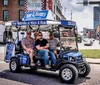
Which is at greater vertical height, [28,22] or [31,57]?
[28,22]

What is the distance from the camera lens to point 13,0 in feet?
175

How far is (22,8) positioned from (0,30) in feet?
26.4

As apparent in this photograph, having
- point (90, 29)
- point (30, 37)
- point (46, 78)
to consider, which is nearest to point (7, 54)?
point (30, 37)

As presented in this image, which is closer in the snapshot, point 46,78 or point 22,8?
point 46,78

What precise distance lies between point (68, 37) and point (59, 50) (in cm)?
62

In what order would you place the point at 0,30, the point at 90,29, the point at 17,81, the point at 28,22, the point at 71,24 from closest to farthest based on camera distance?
1. the point at 17,81
2. the point at 71,24
3. the point at 28,22
4. the point at 0,30
5. the point at 90,29

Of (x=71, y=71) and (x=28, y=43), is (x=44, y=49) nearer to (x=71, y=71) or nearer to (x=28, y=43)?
(x=28, y=43)

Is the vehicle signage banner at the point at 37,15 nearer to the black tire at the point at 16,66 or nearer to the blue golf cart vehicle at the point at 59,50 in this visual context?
the blue golf cart vehicle at the point at 59,50

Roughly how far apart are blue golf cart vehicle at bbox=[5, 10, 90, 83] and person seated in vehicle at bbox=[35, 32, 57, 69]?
0.16 m

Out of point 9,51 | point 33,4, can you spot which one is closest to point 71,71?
point 9,51

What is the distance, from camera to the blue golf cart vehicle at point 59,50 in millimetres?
10438

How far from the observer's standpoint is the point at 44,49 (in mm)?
11375

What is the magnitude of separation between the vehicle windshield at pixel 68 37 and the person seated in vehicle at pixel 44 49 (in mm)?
660

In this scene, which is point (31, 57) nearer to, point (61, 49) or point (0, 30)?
point (61, 49)
